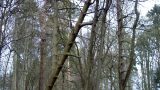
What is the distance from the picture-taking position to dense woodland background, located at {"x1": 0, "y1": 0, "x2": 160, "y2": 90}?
6367mm

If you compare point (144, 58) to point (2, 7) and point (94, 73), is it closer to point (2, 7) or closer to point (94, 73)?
point (2, 7)

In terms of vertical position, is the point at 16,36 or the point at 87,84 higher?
the point at 16,36

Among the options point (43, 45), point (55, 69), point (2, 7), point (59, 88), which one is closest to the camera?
point (55, 69)

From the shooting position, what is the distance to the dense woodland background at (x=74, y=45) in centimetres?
637

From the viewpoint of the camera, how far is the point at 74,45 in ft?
48.0

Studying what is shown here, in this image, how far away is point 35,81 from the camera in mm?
30844

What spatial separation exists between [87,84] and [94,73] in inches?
17.3

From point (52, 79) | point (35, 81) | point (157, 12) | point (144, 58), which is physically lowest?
point (52, 79)

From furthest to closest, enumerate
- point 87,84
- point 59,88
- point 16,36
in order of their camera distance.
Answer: point 59,88, point 16,36, point 87,84

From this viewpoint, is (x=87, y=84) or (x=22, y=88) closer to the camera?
(x=87, y=84)

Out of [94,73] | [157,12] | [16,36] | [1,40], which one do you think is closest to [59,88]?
[16,36]

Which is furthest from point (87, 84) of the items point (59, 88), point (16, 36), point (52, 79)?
point (59, 88)

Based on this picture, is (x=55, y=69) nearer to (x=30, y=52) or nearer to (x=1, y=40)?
(x=1, y=40)

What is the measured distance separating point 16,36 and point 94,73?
526 inches
